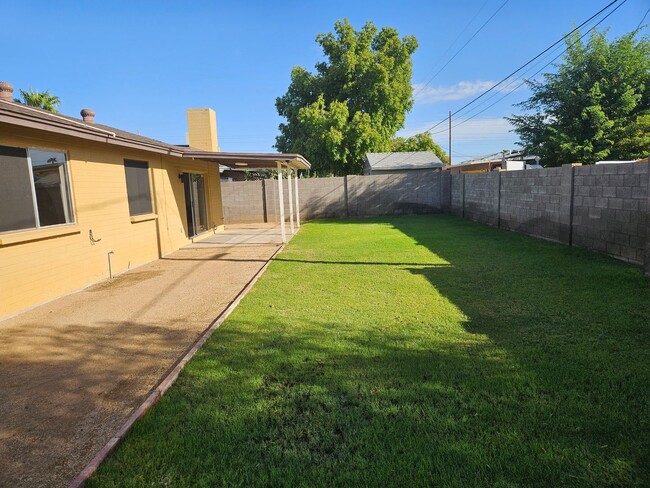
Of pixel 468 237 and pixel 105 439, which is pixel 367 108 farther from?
pixel 105 439

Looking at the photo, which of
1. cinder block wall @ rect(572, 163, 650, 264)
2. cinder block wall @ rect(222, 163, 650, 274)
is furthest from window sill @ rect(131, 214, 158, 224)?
cinder block wall @ rect(572, 163, 650, 264)

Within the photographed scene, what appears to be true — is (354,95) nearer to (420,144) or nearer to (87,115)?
(420,144)

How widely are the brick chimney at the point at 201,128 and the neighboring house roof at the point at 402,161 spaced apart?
1097 centimetres

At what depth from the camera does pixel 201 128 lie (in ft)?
65.9

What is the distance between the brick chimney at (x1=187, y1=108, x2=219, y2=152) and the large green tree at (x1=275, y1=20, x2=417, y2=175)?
6.98 m

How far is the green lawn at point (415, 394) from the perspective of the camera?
7.63 ft

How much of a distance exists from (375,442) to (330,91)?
95.0ft

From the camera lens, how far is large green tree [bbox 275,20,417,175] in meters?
25.7

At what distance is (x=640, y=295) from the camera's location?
519 centimetres

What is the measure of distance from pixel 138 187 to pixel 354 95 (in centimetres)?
2168

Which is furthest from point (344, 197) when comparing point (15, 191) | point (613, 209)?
point (15, 191)

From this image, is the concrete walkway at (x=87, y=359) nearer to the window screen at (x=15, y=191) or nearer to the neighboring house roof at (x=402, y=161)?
the window screen at (x=15, y=191)

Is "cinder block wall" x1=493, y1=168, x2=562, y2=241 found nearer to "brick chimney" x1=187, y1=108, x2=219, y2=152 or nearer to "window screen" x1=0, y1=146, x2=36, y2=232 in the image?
"window screen" x1=0, y1=146, x2=36, y2=232

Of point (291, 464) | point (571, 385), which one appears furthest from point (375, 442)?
point (571, 385)
